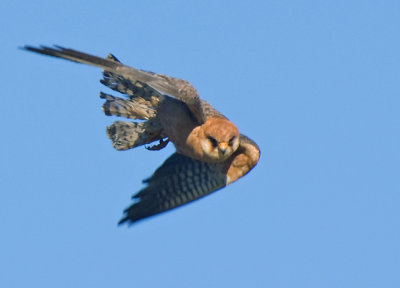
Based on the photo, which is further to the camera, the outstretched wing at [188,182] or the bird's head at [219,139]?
the outstretched wing at [188,182]

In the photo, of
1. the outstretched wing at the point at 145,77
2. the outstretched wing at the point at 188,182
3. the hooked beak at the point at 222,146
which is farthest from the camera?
the outstretched wing at the point at 188,182

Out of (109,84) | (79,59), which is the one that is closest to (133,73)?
(79,59)

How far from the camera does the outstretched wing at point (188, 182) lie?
453 inches

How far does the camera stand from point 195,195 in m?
11.7

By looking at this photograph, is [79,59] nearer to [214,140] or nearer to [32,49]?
[32,49]

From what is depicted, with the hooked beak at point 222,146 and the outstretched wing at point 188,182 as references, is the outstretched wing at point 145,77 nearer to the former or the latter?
the hooked beak at point 222,146

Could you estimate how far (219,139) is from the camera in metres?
10.9

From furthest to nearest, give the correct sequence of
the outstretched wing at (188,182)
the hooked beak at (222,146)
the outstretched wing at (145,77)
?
the outstretched wing at (188,182), the hooked beak at (222,146), the outstretched wing at (145,77)

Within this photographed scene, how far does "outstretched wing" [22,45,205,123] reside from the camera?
9336 mm

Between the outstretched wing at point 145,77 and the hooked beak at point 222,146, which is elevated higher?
the outstretched wing at point 145,77

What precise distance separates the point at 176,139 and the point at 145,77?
4.77 feet

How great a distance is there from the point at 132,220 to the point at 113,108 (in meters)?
1.57

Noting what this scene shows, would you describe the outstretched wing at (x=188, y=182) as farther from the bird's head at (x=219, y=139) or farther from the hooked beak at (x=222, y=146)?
the hooked beak at (x=222, y=146)

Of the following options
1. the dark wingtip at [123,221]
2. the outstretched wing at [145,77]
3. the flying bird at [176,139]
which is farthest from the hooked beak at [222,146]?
the dark wingtip at [123,221]
